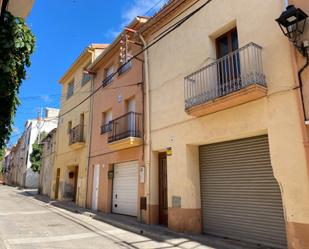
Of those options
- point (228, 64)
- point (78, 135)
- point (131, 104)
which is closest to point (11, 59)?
point (228, 64)

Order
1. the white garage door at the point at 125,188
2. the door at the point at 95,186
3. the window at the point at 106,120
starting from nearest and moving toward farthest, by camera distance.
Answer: the white garage door at the point at 125,188 < the window at the point at 106,120 < the door at the point at 95,186

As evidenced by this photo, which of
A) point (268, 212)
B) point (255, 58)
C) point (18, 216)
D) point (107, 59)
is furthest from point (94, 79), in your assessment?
point (268, 212)

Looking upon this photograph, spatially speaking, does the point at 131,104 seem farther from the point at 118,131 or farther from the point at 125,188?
the point at 125,188

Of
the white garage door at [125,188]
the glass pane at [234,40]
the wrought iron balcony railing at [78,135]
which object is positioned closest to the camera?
the glass pane at [234,40]

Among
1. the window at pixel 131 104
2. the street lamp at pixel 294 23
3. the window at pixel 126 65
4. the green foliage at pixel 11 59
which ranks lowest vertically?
the green foliage at pixel 11 59

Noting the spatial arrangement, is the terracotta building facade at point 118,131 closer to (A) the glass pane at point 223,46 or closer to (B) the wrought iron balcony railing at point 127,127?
(B) the wrought iron balcony railing at point 127,127

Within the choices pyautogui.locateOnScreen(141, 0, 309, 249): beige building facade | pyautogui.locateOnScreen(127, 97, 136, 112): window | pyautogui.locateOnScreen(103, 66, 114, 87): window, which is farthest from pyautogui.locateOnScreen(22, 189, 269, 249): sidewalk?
pyautogui.locateOnScreen(103, 66, 114, 87): window

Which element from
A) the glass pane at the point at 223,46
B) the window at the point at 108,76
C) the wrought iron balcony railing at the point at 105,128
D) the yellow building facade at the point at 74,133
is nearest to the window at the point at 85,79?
the yellow building facade at the point at 74,133

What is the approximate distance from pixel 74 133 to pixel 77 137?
2.24 ft

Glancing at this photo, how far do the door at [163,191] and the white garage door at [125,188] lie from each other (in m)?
1.73

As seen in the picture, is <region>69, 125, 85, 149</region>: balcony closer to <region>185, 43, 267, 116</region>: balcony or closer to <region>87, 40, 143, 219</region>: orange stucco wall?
<region>87, 40, 143, 219</region>: orange stucco wall

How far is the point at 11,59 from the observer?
369 centimetres

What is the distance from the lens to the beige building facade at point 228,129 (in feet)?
20.8

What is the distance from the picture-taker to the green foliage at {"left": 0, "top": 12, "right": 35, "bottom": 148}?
11.9ft
